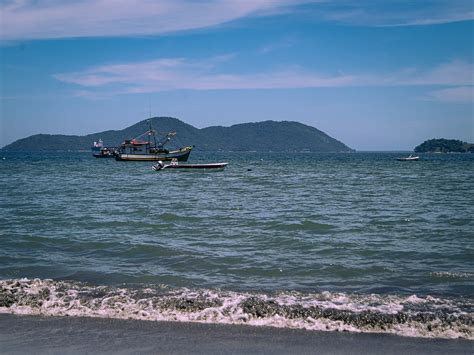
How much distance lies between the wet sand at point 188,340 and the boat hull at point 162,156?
7617 cm

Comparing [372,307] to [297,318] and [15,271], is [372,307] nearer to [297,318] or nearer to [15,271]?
[297,318]

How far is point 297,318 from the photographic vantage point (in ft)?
24.4

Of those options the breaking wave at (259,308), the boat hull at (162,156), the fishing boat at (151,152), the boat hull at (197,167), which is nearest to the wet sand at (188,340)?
the breaking wave at (259,308)

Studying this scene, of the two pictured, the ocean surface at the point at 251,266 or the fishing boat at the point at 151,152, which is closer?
the ocean surface at the point at 251,266

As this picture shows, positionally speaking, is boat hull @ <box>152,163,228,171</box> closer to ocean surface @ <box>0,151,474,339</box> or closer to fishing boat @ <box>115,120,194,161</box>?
fishing boat @ <box>115,120,194,161</box>

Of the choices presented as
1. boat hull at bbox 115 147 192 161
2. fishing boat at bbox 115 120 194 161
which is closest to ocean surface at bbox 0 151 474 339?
boat hull at bbox 115 147 192 161

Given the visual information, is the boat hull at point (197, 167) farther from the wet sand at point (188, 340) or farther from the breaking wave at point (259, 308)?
the wet sand at point (188, 340)

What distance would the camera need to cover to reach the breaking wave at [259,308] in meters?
7.18

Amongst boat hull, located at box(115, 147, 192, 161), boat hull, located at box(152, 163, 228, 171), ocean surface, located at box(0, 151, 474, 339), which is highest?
boat hull, located at box(115, 147, 192, 161)

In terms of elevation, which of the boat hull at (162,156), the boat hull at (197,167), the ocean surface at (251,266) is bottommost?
the ocean surface at (251,266)

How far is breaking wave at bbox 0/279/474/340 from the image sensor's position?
7.18 metres

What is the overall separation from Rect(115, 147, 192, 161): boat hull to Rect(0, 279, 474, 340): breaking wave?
74.5m

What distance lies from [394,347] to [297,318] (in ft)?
5.13

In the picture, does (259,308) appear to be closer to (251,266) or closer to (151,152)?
(251,266)
